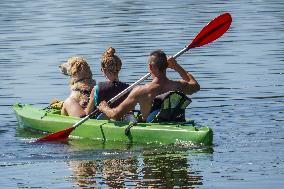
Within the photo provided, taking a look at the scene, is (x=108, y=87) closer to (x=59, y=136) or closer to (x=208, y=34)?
(x=59, y=136)

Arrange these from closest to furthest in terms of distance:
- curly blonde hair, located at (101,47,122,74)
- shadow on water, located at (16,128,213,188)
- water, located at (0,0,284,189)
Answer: shadow on water, located at (16,128,213,188) < water, located at (0,0,284,189) < curly blonde hair, located at (101,47,122,74)

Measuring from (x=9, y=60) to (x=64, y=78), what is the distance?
4114 mm

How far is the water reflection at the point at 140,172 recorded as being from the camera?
478 inches

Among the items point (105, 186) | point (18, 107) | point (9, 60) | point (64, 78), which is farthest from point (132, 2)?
point (105, 186)

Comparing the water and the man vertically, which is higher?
the man

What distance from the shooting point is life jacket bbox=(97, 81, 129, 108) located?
15.4 m

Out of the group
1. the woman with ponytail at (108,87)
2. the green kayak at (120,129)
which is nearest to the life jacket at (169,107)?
the green kayak at (120,129)

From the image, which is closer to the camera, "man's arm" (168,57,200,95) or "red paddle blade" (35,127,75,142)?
"man's arm" (168,57,200,95)

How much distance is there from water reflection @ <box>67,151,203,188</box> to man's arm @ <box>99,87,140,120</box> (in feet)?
2.41

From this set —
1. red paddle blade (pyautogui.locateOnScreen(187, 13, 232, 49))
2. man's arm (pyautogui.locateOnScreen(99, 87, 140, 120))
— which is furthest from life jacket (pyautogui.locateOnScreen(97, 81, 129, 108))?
red paddle blade (pyautogui.locateOnScreen(187, 13, 232, 49))

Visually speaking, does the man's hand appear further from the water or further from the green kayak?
the water

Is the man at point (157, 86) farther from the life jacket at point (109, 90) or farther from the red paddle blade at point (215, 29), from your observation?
the red paddle blade at point (215, 29)

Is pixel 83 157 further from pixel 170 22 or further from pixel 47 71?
pixel 170 22

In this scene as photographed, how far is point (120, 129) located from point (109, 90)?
1.94 ft
